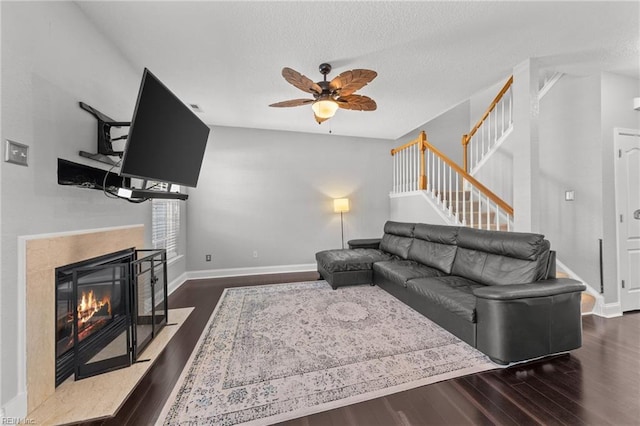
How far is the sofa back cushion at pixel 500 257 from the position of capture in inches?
89.0

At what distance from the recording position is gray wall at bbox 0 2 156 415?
4.48 ft

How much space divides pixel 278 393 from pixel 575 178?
4.22 meters

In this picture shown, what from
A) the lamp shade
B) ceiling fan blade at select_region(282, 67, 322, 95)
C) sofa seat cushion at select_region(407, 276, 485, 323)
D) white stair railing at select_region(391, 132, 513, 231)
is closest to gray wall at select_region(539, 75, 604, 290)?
white stair railing at select_region(391, 132, 513, 231)

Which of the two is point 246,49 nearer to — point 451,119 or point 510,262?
point 510,262

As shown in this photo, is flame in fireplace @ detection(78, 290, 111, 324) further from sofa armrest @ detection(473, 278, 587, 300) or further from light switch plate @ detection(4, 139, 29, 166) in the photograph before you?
sofa armrest @ detection(473, 278, 587, 300)

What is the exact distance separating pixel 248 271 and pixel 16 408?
135 inches

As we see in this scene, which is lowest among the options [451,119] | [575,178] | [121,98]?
[575,178]

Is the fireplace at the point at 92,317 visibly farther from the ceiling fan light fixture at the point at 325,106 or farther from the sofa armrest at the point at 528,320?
the sofa armrest at the point at 528,320

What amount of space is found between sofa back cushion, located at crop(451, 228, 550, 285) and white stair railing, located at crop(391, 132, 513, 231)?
77 cm

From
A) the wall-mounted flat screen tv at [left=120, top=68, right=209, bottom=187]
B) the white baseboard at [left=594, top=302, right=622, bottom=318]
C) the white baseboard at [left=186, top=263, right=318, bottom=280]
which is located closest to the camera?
the wall-mounted flat screen tv at [left=120, top=68, right=209, bottom=187]

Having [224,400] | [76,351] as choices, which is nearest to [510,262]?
[224,400]

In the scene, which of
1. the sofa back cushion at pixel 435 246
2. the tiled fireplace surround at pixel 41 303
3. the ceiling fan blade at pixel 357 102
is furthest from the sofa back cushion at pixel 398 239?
the tiled fireplace surround at pixel 41 303

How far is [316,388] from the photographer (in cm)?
169

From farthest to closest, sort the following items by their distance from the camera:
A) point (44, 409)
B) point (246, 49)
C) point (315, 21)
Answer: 1. point (246, 49)
2. point (315, 21)
3. point (44, 409)
